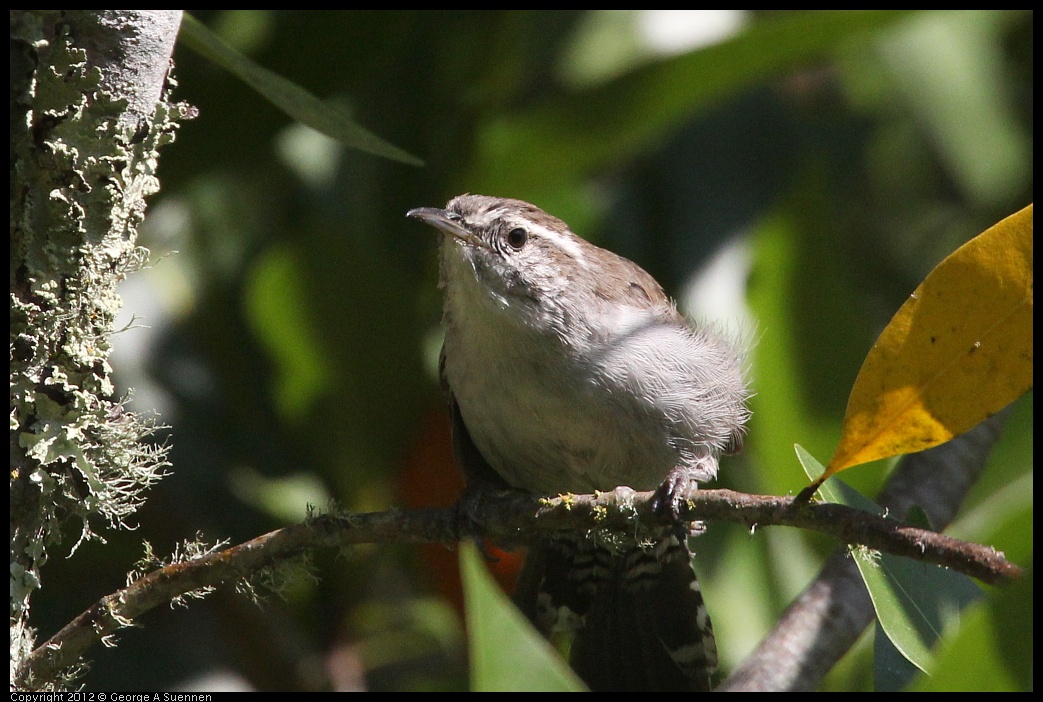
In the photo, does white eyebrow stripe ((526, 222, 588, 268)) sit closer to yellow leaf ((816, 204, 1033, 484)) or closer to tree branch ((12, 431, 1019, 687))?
tree branch ((12, 431, 1019, 687))

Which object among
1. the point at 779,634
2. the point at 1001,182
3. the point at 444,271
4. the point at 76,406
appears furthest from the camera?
the point at 1001,182

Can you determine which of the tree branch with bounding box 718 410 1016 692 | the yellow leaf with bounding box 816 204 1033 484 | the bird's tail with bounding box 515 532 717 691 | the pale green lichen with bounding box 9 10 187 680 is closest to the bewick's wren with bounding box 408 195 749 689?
the bird's tail with bounding box 515 532 717 691

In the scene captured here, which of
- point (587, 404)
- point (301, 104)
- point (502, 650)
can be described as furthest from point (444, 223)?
point (502, 650)

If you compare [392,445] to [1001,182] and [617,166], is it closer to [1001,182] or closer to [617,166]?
[617,166]

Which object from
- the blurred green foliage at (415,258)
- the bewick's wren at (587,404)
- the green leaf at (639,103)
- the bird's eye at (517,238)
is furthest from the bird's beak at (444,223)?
the green leaf at (639,103)

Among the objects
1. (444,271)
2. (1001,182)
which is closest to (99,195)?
(444,271)

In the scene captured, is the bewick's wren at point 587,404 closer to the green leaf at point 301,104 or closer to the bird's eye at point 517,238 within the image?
the bird's eye at point 517,238

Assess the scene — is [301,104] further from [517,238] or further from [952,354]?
[952,354]
